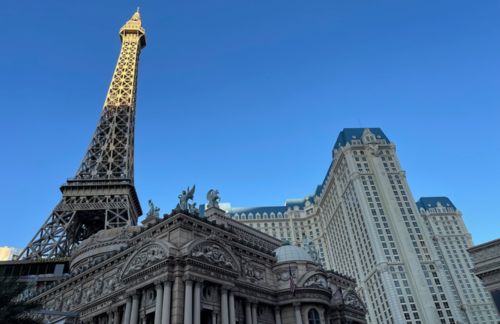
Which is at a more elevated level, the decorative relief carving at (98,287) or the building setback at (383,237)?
the building setback at (383,237)

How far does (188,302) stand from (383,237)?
99.5 metres

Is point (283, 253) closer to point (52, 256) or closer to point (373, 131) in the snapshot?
point (52, 256)

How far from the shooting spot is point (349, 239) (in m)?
139

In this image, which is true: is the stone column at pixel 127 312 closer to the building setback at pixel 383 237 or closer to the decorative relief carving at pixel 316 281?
the decorative relief carving at pixel 316 281

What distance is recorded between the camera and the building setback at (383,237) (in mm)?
112000

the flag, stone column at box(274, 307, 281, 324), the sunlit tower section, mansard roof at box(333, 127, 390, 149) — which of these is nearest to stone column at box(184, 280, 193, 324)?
the flag

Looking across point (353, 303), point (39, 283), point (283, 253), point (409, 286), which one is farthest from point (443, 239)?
point (39, 283)

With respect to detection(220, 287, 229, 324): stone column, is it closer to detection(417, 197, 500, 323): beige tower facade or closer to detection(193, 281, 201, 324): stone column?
detection(193, 281, 201, 324): stone column

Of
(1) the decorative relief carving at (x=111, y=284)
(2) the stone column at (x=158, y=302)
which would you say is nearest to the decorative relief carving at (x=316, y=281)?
(2) the stone column at (x=158, y=302)

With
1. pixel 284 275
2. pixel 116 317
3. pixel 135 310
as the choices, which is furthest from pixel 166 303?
pixel 284 275

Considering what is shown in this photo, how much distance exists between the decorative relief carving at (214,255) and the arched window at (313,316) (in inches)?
424

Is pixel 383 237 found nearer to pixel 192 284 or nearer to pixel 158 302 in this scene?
pixel 192 284

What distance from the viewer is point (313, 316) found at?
44219 mm

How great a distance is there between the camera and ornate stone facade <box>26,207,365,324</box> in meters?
35.6
